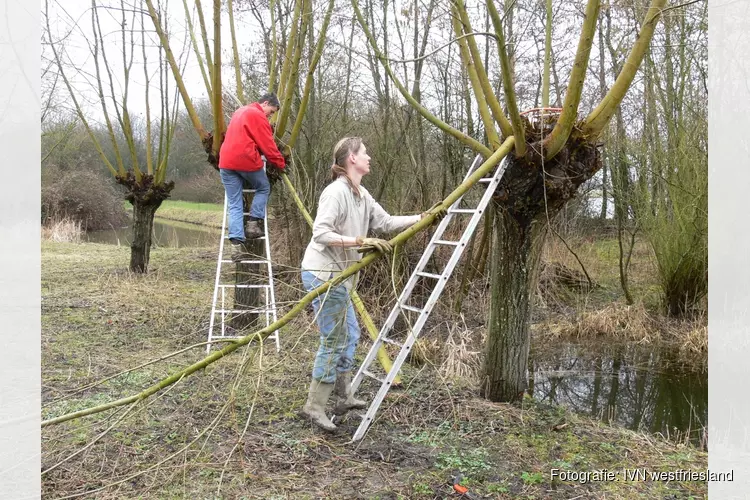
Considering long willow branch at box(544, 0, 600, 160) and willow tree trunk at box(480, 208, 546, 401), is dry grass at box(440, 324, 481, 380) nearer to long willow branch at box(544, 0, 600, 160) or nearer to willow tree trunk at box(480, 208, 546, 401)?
willow tree trunk at box(480, 208, 546, 401)

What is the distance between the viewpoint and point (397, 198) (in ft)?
29.0

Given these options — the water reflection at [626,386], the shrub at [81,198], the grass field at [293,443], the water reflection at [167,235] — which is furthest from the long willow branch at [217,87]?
the shrub at [81,198]

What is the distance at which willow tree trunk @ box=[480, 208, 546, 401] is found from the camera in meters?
4.40

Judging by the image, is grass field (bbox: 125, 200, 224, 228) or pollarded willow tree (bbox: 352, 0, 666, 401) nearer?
pollarded willow tree (bbox: 352, 0, 666, 401)

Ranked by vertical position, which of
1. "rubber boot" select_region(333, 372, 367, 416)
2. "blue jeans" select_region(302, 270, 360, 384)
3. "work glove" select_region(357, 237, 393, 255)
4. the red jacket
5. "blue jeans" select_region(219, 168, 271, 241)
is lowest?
"rubber boot" select_region(333, 372, 367, 416)

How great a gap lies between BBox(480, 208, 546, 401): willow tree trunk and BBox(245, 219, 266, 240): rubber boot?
2.72m

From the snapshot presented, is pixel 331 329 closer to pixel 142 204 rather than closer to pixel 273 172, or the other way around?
pixel 273 172

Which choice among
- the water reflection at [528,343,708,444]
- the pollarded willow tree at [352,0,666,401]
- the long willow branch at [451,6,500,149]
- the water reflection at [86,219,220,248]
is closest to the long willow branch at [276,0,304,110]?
the pollarded willow tree at [352,0,666,401]

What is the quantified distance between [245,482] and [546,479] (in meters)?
1.74

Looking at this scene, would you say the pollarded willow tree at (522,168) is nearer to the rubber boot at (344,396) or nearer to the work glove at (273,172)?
the rubber boot at (344,396)

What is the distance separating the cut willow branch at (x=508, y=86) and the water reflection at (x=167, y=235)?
12968mm

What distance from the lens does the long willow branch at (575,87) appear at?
3.47 metres

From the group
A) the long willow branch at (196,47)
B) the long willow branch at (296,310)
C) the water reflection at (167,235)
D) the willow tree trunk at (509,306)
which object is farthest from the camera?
the water reflection at (167,235)

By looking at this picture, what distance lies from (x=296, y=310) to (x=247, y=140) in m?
3.13
